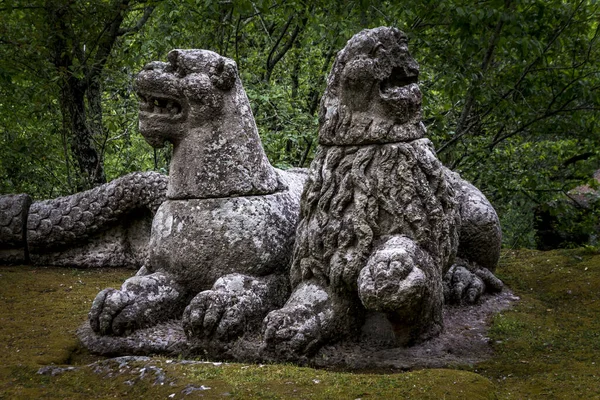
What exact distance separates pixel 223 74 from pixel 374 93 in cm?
101

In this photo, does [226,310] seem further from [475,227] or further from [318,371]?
[475,227]

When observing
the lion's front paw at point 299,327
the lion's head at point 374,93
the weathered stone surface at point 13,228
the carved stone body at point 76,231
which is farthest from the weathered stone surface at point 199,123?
the weathered stone surface at point 13,228

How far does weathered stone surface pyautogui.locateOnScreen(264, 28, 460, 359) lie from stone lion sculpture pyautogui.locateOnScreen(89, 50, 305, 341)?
0.41 m

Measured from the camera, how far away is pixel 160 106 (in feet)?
14.2

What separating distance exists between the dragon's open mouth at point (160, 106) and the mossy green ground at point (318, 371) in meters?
1.47

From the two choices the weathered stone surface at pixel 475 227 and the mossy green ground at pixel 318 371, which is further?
the weathered stone surface at pixel 475 227

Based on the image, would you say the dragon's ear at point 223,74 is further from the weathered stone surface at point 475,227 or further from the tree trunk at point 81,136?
the tree trunk at point 81,136

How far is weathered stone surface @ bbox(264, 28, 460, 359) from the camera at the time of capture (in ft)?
12.2

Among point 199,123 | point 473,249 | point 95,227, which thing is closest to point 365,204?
point 199,123

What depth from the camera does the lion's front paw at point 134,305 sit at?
3.98m

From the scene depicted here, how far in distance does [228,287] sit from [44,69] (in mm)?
5005

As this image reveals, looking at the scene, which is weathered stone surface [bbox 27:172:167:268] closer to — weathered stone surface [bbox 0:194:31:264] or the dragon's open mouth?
weathered stone surface [bbox 0:194:31:264]

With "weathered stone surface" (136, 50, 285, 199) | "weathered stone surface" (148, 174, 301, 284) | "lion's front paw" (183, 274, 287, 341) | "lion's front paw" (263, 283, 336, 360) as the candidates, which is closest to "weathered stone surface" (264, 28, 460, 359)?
"lion's front paw" (263, 283, 336, 360)

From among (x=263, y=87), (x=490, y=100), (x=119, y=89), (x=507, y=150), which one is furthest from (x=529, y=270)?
(x=119, y=89)
